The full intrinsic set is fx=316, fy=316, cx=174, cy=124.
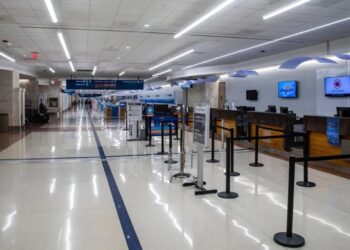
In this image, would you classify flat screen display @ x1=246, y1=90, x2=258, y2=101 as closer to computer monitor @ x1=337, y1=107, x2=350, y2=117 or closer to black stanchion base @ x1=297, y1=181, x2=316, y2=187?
computer monitor @ x1=337, y1=107, x2=350, y2=117

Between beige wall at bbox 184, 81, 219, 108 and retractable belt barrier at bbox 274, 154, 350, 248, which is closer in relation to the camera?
retractable belt barrier at bbox 274, 154, 350, 248

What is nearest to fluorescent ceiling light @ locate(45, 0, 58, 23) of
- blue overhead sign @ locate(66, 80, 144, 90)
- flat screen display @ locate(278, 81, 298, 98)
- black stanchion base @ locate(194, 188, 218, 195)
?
black stanchion base @ locate(194, 188, 218, 195)

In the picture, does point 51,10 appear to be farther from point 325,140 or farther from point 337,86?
point 337,86

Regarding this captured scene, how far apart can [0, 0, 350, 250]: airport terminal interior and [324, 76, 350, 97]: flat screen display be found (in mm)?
41

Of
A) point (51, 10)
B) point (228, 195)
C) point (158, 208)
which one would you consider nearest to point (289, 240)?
point (228, 195)

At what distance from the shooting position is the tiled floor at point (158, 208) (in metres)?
3.29

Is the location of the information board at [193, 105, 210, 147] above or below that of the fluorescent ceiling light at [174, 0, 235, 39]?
below

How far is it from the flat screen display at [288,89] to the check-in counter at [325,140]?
5.30 m

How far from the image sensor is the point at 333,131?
6660 mm

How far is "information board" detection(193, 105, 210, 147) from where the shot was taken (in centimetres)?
474

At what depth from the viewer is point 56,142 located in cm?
1062

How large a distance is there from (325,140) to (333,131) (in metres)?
0.52

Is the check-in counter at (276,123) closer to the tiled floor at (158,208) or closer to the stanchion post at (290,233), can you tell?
the tiled floor at (158,208)

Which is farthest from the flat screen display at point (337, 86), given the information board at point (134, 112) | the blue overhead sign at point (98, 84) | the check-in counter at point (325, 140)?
the blue overhead sign at point (98, 84)
